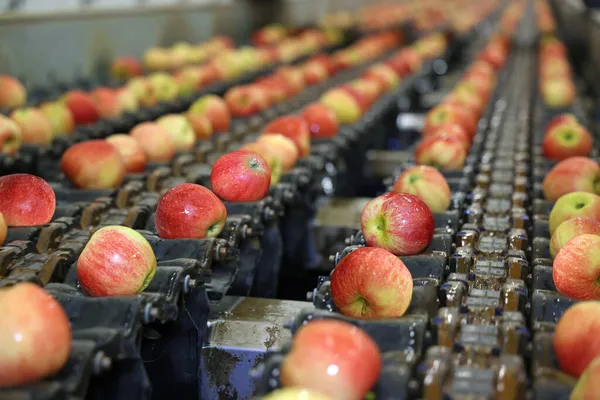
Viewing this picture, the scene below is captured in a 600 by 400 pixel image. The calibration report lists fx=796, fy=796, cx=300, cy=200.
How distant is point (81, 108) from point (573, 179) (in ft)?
7.45

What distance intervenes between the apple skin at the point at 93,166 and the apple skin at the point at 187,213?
0.52 metres

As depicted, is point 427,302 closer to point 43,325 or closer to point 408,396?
point 408,396

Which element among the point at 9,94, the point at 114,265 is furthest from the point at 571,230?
the point at 9,94

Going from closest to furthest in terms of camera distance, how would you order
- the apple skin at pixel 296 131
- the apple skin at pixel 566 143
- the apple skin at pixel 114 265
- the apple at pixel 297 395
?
1. the apple at pixel 297 395
2. the apple skin at pixel 114 265
3. the apple skin at pixel 566 143
4. the apple skin at pixel 296 131

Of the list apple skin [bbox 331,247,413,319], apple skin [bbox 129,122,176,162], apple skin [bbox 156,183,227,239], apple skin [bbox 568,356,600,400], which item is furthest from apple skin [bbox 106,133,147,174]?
apple skin [bbox 568,356,600,400]

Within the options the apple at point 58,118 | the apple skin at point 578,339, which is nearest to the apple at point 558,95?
the apple at point 58,118

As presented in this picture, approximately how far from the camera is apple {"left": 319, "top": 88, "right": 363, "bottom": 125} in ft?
13.2

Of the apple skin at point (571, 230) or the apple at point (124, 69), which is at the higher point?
the apple skin at point (571, 230)

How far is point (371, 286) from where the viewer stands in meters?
1.66

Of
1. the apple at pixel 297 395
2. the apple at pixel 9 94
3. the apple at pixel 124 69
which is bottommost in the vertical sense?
the apple at pixel 124 69

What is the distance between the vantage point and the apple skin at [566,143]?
300 centimetres

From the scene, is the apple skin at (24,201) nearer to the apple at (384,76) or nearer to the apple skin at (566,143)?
the apple skin at (566,143)

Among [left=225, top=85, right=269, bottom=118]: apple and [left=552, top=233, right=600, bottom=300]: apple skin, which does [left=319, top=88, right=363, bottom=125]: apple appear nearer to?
[left=225, top=85, right=269, bottom=118]: apple

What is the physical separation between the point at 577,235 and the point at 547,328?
0.38 metres
